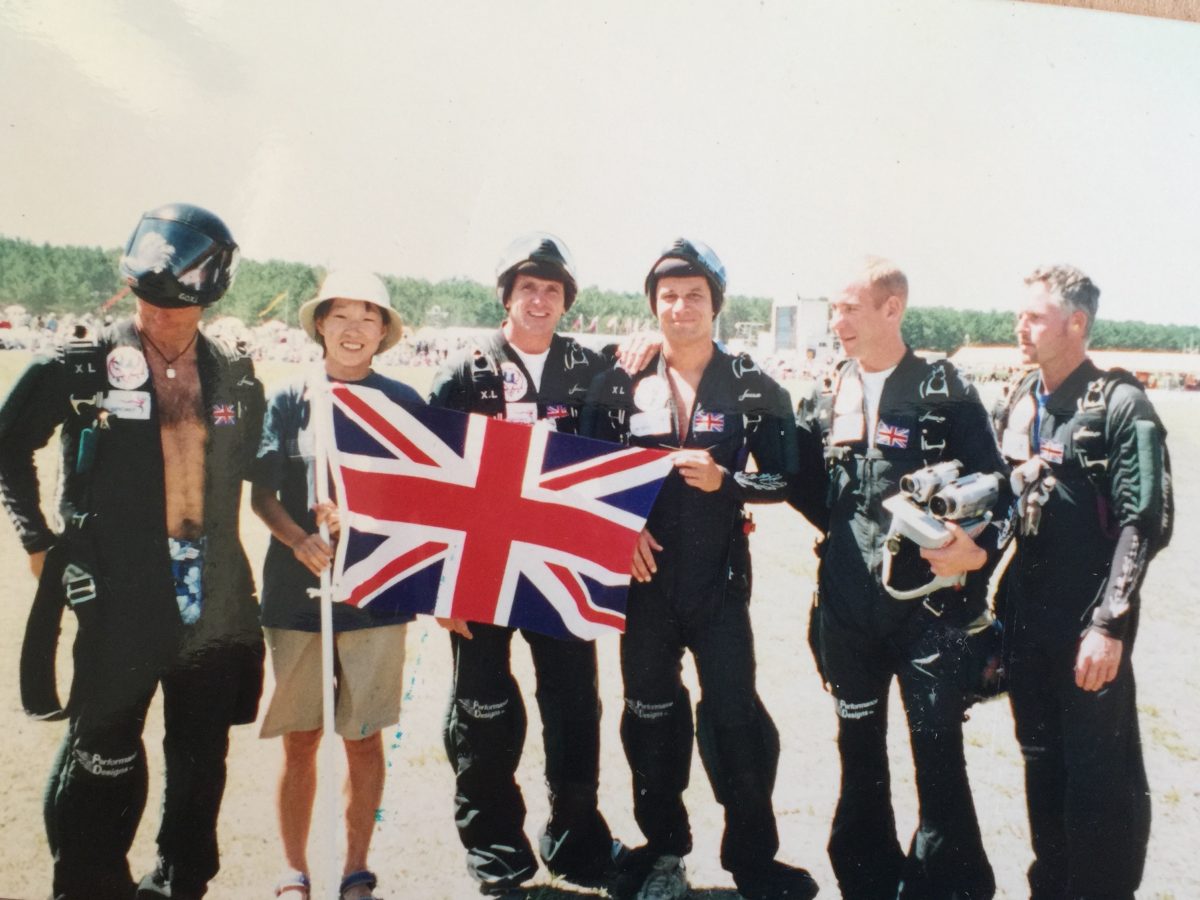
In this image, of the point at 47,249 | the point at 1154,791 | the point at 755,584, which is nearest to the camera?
the point at 47,249

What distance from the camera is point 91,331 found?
2.46 m

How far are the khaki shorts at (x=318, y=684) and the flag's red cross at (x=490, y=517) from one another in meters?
0.24

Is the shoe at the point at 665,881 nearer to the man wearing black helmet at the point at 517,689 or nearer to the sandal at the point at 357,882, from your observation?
the man wearing black helmet at the point at 517,689

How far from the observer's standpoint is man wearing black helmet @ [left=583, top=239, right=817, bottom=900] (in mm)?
2477

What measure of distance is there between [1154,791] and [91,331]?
4.19 meters

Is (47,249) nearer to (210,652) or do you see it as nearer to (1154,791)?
(210,652)

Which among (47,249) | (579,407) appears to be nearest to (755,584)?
(579,407)

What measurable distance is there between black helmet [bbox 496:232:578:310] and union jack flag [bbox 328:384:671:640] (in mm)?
516

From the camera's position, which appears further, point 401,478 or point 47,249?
point 47,249

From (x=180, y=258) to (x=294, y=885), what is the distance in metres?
2.18

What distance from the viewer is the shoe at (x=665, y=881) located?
8.33ft

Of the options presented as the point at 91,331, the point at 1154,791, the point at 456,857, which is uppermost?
the point at 91,331

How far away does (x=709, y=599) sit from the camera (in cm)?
247

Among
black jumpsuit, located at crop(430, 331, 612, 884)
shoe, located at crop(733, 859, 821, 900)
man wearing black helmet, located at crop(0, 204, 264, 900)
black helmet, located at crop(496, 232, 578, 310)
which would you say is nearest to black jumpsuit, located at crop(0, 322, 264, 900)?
man wearing black helmet, located at crop(0, 204, 264, 900)
